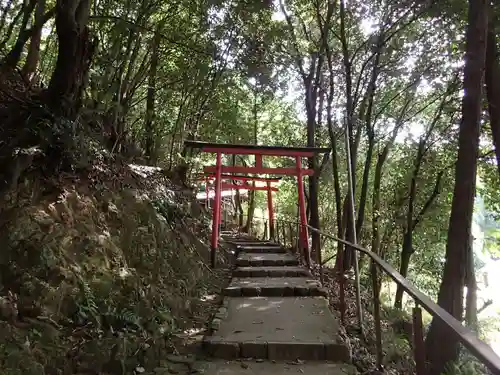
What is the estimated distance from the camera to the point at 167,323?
4117 millimetres

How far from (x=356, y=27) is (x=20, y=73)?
8.16m

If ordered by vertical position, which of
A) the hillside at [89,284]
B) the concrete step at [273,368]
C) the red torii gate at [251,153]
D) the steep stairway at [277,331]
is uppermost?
the red torii gate at [251,153]

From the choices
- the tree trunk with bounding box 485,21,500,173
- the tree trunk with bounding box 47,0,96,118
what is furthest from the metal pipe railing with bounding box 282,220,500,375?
the tree trunk with bounding box 485,21,500,173

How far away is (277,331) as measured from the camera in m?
4.21

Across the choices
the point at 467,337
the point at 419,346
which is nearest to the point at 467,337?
the point at 467,337

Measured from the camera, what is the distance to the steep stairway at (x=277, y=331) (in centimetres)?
362

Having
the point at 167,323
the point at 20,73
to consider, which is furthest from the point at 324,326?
the point at 20,73

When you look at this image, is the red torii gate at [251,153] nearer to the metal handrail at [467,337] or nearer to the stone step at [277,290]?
the stone step at [277,290]

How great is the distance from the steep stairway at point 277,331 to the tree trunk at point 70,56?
2.92 meters

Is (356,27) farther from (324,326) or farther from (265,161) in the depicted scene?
(265,161)

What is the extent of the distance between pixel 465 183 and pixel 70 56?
4723 mm

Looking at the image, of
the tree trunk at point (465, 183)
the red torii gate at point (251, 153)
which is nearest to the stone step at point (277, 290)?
the tree trunk at point (465, 183)

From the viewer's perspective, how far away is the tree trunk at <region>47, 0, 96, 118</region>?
4156 mm

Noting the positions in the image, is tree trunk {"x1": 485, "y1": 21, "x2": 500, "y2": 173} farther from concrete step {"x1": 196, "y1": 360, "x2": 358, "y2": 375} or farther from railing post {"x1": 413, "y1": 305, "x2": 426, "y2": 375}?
railing post {"x1": 413, "y1": 305, "x2": 426, "y2": 375}
